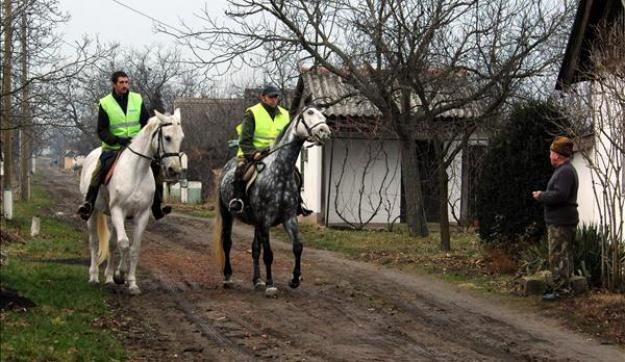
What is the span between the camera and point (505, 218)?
1371 centimetres

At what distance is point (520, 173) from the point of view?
533 inches

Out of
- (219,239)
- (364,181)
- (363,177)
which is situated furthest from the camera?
(364,181)

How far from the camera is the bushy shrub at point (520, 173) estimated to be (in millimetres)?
13406

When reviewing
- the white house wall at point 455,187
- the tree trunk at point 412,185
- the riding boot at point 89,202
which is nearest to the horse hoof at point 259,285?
the riding boot at point 89,202

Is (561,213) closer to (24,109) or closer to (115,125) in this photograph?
→ (115,125)

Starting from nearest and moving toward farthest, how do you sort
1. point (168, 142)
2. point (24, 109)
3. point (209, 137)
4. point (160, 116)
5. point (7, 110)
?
point (168, 142) → point (160, 116) → point (7, 110) → point (24, 109) → point (209, 137)

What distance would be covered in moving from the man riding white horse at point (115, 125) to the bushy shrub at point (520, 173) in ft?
18.0

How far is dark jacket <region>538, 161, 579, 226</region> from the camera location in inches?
417

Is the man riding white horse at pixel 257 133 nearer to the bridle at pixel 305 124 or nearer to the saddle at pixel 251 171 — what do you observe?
the saddle at pixel 251 171

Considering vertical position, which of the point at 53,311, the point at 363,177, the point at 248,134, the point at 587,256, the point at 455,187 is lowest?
the point at 53,311

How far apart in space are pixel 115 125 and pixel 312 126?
2604 mm

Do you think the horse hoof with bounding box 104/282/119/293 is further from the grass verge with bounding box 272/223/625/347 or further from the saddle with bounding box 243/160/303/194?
the grass verge with bounding box 272/223/625/347

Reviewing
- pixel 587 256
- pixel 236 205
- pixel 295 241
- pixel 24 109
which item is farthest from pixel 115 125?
pixel 24 109

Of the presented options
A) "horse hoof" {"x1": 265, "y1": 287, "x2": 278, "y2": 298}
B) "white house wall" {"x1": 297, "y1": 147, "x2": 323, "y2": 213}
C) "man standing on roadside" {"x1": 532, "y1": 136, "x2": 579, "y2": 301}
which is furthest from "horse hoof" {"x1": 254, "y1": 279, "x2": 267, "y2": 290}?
"white house wall" {"x1": 297, "y1": 147, "x2": 323, "y2": 213}
